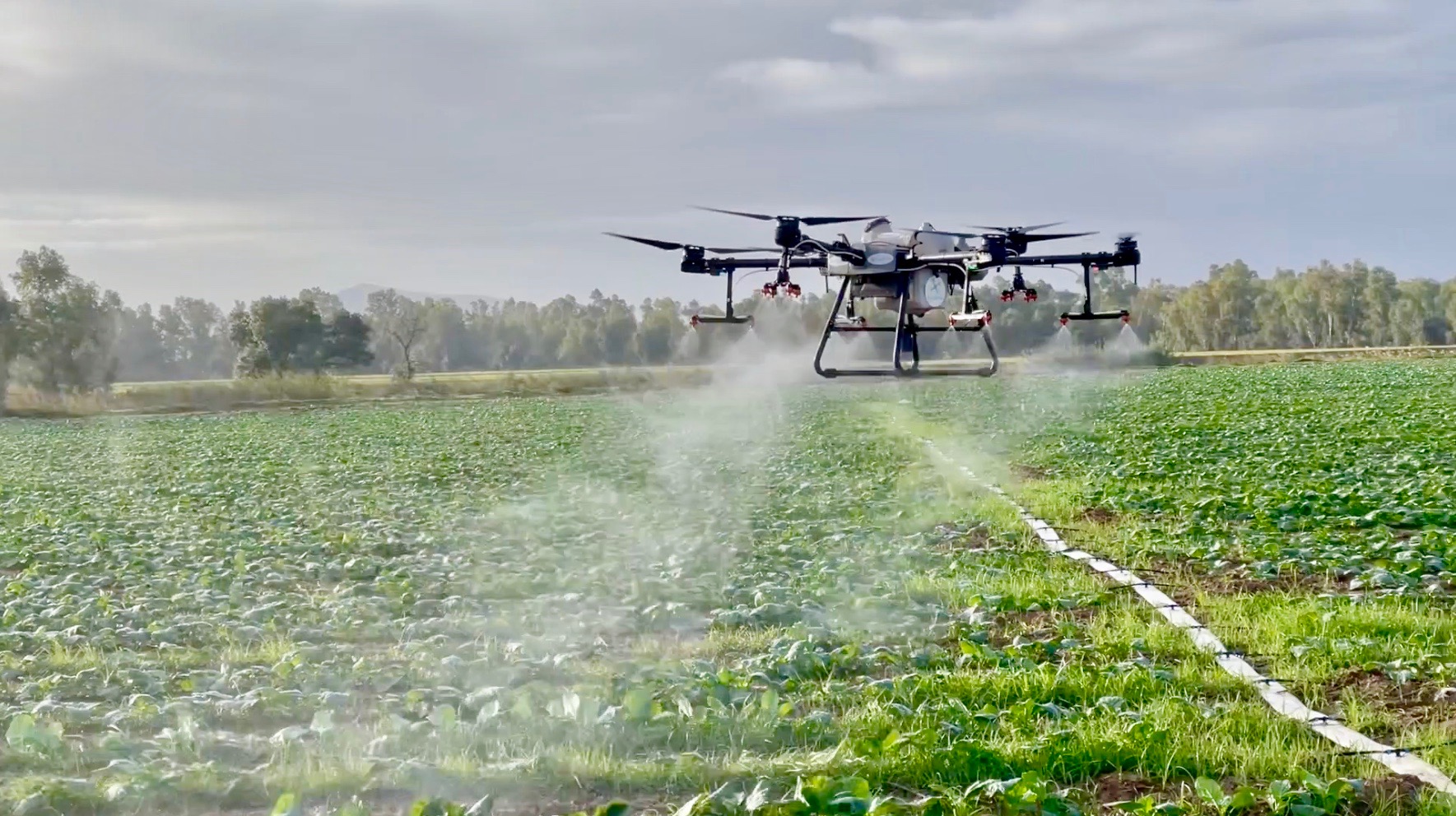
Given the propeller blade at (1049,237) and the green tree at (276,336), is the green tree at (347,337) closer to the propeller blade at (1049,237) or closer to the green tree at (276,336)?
the green tree at (276,336)

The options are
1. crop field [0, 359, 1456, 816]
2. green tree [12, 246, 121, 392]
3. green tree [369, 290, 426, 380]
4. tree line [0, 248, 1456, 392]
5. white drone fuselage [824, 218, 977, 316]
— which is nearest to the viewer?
crop field [0, 359, 1456, 816]

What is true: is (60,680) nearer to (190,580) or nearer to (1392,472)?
(190,580)

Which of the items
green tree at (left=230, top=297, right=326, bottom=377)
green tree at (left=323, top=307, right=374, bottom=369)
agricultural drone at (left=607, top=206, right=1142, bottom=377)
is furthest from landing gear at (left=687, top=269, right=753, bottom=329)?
green tree at (left=323, top=307, right=374, bottom=369)

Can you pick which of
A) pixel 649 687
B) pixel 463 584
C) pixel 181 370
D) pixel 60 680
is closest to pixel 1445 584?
pixel 649 687

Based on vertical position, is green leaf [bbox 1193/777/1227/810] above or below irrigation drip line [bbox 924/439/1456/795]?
above

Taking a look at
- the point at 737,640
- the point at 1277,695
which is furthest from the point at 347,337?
the point at 1277,695

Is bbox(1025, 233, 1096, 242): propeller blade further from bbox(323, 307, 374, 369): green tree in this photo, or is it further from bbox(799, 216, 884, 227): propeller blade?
bbox(323, 307, 374, 369): green tree
